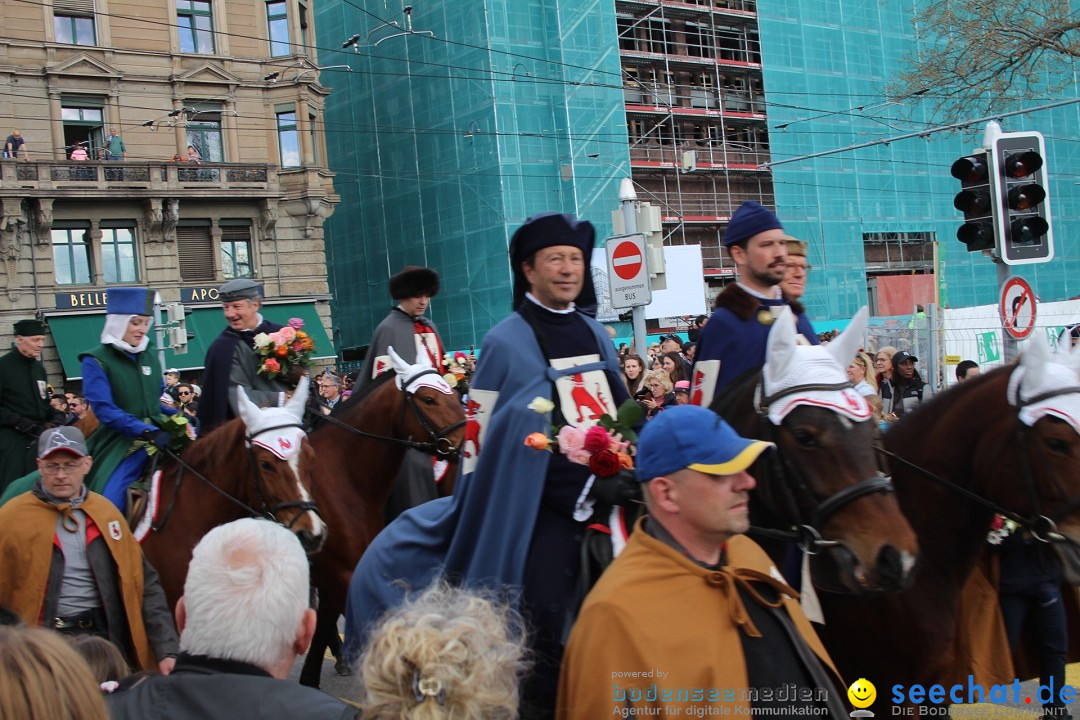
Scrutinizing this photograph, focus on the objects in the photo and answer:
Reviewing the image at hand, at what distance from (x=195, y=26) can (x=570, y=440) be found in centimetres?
3434

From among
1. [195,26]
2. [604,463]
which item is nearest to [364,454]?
[604,463]

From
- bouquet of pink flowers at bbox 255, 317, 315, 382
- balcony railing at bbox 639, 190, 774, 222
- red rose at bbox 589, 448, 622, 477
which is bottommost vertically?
red rose at bbox 589, 448, 622, 477

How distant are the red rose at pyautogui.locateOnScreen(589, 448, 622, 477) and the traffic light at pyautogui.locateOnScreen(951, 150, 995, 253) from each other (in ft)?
22.1

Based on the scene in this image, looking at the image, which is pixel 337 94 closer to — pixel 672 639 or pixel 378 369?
pixel 378 369

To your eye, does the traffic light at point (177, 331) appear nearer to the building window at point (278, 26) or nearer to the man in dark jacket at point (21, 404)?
the man in dark jacket at point (21, 404)

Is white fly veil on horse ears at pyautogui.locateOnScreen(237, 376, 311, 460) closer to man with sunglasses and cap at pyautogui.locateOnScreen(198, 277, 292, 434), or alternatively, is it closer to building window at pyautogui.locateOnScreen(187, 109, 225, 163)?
man with sunglasses and cap at pyautogui.locateOnScreen(198, 277, 292, 434)

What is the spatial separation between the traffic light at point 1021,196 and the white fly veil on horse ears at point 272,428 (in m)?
6.73

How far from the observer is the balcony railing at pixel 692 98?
43000 millimetres

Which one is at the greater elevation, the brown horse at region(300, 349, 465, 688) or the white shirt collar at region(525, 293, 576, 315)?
the white shirt collar at region(525, 293, 576, 315)

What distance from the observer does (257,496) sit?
20.1 ft

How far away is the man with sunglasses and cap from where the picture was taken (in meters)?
7.69

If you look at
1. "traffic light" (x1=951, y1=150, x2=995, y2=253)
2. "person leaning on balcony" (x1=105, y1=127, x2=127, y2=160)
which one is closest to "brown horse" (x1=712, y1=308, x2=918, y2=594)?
"traffic light" (x1=951, y1=150, x2=995, y2=253)

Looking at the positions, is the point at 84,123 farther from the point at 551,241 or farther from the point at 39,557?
the point at 551,241

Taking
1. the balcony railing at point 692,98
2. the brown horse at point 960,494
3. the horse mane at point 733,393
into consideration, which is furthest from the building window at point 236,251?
the brown horse at point 960,494
